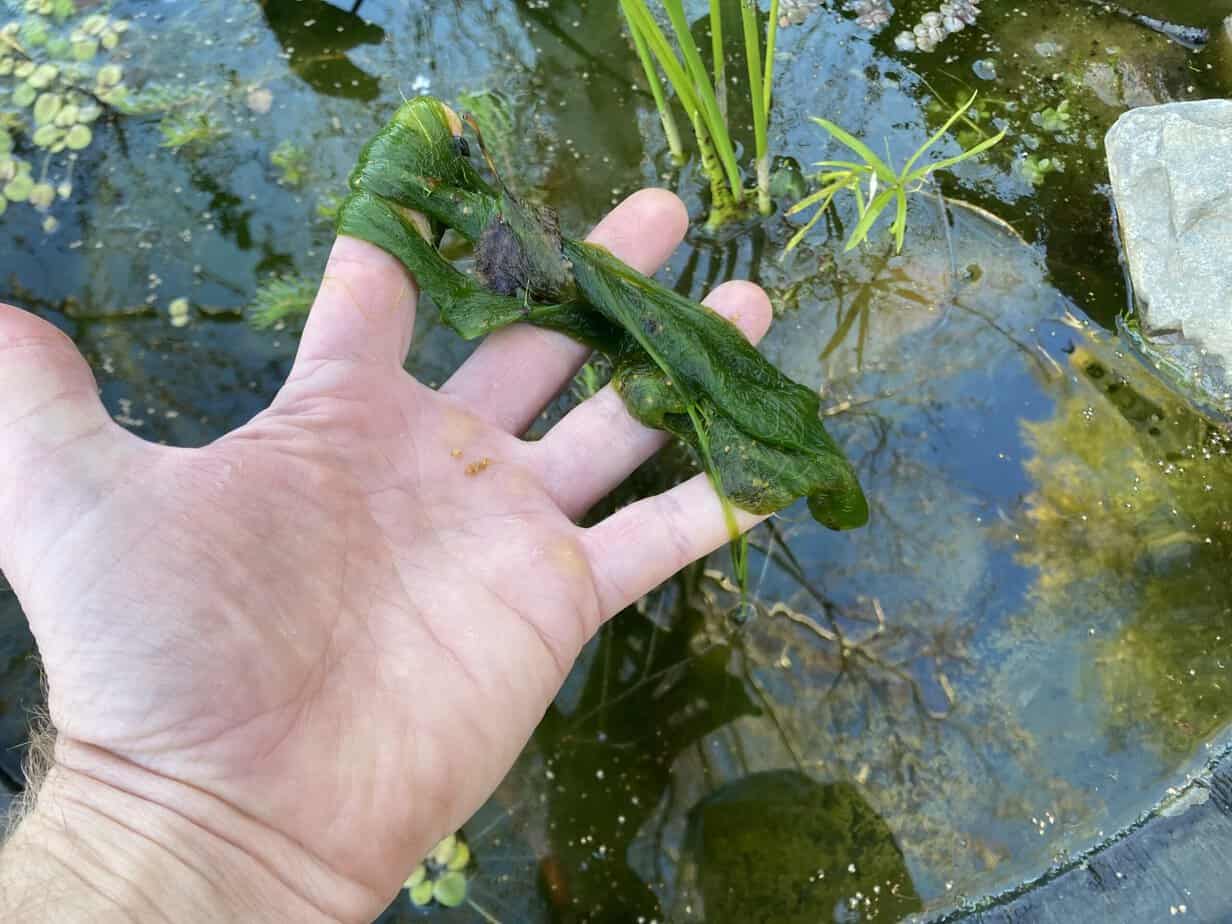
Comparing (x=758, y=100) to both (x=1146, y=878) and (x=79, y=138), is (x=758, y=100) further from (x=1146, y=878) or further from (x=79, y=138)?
(x=79, y=138)

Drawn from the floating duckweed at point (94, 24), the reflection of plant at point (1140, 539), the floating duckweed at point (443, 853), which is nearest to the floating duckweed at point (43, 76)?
the floating duckweed at point (94, 24)

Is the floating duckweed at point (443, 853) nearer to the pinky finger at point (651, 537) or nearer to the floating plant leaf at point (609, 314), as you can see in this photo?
the pinky finger at point (651, 537)

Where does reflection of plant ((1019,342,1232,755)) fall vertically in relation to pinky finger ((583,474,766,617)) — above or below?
below

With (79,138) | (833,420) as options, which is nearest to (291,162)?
(79,138)

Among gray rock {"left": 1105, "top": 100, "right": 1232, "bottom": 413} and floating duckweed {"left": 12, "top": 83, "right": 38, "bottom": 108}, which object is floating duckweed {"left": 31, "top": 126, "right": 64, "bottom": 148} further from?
gray rock {"left": 1105, "top": 100, "right": 1232, "bottom": 413}

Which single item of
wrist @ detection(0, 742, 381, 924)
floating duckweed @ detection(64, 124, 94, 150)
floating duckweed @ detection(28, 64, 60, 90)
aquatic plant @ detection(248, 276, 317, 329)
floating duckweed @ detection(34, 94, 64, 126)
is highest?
floating duckweed @ detection(28, 64, 60, 90)

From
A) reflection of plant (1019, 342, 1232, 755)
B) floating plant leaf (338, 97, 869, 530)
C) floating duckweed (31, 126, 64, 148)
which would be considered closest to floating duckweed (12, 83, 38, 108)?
floating duckweed (31, 126, 64, 148)

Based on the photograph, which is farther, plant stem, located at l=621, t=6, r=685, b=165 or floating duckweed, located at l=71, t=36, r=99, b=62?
floating duckweed, located at l=71, t=36, r=99, b=62
